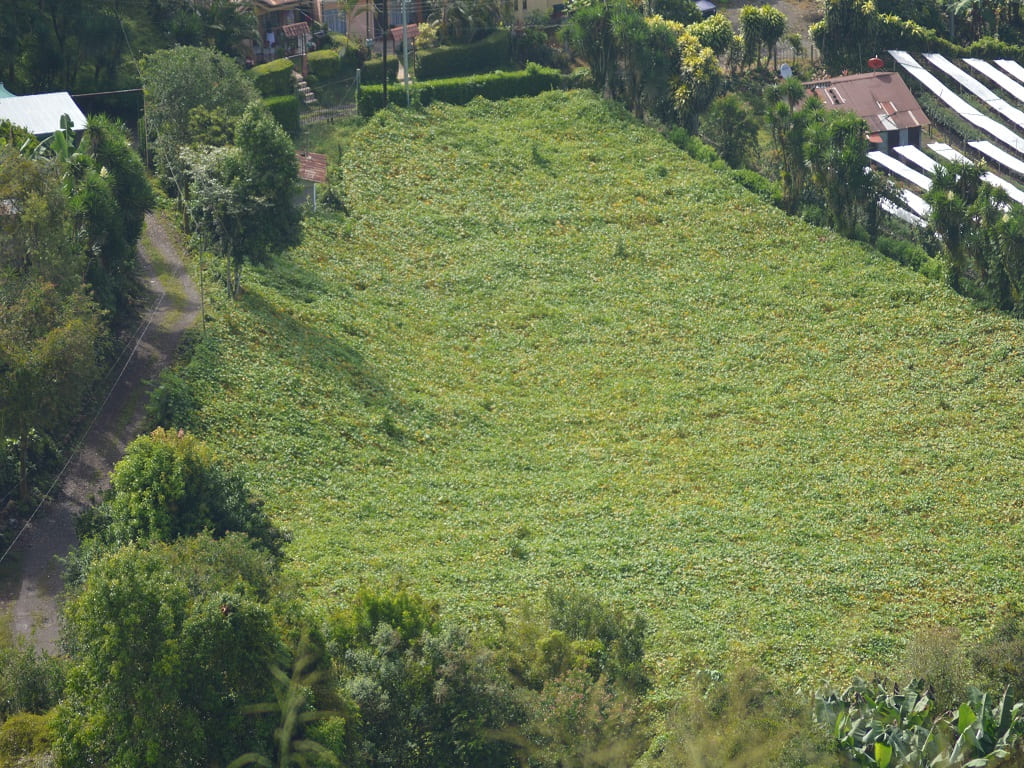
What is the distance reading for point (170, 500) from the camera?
36469 mm

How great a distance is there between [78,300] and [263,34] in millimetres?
39248

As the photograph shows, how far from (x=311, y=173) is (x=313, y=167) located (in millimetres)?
623

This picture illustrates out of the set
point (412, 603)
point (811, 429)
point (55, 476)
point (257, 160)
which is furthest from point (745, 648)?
point (257, 160)

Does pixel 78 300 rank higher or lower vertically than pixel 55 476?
higher

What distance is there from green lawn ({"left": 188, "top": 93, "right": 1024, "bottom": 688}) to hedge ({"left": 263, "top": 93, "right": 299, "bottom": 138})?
10.9ft

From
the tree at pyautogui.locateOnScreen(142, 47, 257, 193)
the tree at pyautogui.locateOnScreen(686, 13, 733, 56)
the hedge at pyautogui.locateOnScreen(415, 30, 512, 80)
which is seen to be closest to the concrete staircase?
the hedge at pyautogui.locateOnScreen(415, 30, 512, 80)

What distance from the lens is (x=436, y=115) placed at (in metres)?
74.2

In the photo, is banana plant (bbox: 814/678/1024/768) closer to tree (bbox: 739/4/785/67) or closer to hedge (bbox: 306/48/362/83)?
hedge (bbox: 306/48/362/83)

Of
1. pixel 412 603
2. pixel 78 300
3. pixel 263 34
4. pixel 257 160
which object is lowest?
pixel 412 603

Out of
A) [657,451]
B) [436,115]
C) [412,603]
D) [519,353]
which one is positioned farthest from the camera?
[436,115]

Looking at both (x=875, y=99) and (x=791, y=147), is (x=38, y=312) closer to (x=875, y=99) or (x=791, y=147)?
(x=791, y=147)

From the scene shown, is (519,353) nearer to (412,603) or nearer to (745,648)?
(745,648)

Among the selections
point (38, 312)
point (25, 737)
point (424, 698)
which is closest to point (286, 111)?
point (38, 312)

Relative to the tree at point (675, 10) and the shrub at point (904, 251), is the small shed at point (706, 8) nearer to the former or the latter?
the tree at point (675, 10)
